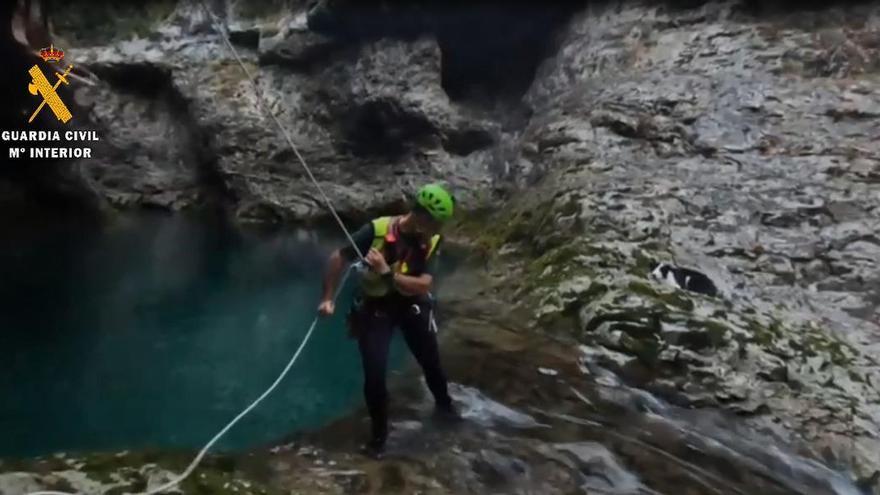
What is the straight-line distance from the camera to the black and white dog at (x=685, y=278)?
1022 cm

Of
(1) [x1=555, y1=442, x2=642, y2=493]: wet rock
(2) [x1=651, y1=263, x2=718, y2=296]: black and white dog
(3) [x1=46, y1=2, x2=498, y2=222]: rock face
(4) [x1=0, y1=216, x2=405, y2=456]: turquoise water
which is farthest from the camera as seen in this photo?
(3) [x1=46, y1=2, x2=498, y2=222]: rock face

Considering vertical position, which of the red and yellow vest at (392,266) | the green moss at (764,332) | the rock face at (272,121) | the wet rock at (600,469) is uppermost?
the rock face at (272,121)

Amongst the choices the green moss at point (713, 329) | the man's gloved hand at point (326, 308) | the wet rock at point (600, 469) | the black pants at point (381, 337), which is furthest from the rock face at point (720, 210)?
the man's gloved hand at point (326, 308)

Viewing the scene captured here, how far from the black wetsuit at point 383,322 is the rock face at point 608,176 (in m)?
0.64

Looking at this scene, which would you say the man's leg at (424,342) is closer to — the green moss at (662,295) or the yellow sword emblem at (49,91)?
the green moss at (662,295)

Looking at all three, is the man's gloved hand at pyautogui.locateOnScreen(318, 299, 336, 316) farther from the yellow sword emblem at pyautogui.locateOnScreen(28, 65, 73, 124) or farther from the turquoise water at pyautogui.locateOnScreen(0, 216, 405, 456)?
the yellow sword emblem at pyautogui.locateOnScreen(28, 65, 73, 124)

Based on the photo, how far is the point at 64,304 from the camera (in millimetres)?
14578

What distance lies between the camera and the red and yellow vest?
626 cm

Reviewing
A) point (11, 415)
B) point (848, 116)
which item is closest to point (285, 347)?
point (11, 415)

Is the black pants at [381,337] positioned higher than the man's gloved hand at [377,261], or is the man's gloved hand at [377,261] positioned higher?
the man's gloved hand at [377,261]

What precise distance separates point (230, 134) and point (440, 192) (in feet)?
55.3

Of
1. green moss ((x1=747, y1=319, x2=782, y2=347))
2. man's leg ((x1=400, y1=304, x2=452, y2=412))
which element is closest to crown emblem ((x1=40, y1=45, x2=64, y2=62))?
man's leg ((x1=400, y1=304, x2=452, y2=412))

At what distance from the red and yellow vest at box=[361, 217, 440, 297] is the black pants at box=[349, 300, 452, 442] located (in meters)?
0.17

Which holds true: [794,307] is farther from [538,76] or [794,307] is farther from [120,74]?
[120,74]
